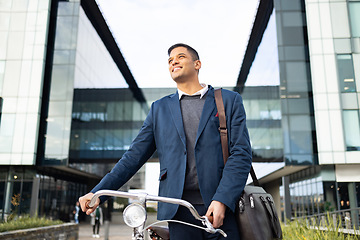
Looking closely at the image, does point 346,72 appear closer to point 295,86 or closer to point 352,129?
point 295,86

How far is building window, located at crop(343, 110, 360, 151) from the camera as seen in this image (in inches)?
878

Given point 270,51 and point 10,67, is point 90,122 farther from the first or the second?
point 270,51

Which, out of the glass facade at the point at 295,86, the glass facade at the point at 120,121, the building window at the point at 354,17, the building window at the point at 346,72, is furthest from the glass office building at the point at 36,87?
the building window at the point at 354,17

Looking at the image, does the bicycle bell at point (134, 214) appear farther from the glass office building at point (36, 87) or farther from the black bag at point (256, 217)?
the glass office building at point (36, 87)

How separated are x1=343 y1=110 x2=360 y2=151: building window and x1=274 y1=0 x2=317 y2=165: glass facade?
1.86 meters

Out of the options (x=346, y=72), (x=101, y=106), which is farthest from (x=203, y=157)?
(x=101, y=106)

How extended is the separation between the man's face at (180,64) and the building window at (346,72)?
22.7 metres

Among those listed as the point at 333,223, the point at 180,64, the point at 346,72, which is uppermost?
the point at 346,72

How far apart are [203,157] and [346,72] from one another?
23.5 m

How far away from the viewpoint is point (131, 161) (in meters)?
2.23

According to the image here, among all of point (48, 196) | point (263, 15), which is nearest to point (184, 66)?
point (263, 15)

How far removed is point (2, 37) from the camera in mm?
25422

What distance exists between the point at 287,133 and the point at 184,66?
22.5 metres

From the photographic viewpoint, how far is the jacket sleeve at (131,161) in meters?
2.03
